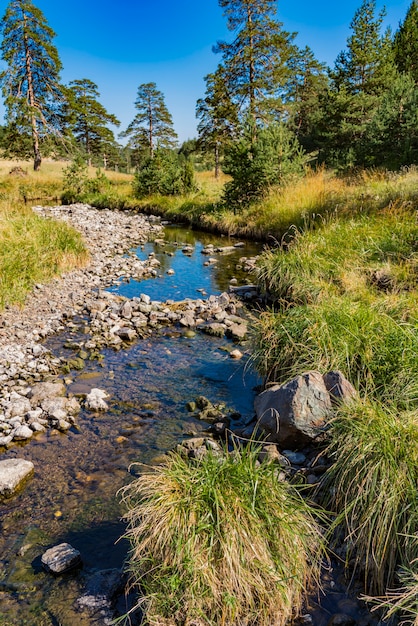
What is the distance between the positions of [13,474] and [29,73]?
44877 millimetres

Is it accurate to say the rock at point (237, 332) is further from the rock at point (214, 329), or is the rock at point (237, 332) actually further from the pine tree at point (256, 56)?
the pine tree at point (256, 56)

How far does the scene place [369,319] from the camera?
5109mm

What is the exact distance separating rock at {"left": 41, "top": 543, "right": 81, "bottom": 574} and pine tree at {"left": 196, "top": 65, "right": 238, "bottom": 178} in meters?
26.2

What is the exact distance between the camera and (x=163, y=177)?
2684 cm

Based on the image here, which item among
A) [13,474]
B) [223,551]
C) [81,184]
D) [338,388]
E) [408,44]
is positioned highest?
[408,44]

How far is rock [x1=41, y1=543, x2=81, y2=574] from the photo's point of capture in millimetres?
3035

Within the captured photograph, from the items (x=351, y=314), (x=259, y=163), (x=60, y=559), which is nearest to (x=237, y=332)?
(x=351, y=314)

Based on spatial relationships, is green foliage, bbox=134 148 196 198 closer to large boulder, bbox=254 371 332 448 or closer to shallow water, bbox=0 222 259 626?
shallow water, bbox=0 222 259 626

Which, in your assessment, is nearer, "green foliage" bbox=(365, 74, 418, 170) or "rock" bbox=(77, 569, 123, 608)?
"rock" bbox=(77, 569, 123, 608)

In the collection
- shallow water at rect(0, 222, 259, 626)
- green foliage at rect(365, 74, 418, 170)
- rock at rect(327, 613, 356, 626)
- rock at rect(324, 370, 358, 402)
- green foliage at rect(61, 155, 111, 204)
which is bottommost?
shallow water at rect(0, 222, 259, 626)

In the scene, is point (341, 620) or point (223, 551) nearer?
point (223, 551)

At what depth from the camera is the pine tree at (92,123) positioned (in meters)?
53.5

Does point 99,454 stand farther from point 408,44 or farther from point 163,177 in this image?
point 408,44

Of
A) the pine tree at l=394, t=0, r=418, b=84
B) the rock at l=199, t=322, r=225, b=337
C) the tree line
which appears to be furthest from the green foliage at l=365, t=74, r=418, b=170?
the rock at l=199, t=322, r=225, b=337
